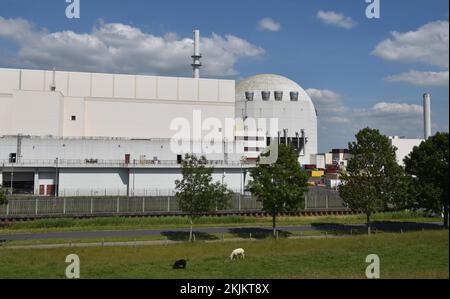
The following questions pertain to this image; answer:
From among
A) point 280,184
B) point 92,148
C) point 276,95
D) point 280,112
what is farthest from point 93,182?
point 276,95

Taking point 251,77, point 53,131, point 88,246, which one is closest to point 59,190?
point 53,131

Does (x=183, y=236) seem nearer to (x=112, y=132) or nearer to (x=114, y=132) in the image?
(x=114, y=132)

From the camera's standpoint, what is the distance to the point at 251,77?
13050cm

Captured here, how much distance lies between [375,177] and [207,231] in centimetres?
1497

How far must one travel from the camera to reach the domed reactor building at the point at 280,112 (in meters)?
114

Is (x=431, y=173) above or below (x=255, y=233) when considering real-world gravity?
above

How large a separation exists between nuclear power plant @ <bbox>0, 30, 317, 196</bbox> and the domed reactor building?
1754 cm

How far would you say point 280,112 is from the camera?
115375 millimetres

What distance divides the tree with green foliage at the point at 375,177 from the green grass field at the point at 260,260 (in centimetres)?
Result: 653

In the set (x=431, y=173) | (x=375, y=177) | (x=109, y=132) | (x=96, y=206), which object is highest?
(x=109, y=132)

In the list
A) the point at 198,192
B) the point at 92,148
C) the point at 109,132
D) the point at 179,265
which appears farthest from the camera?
the point at 109,132

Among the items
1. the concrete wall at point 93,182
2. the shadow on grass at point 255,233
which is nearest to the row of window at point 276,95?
the concrete wall at point 93,182
